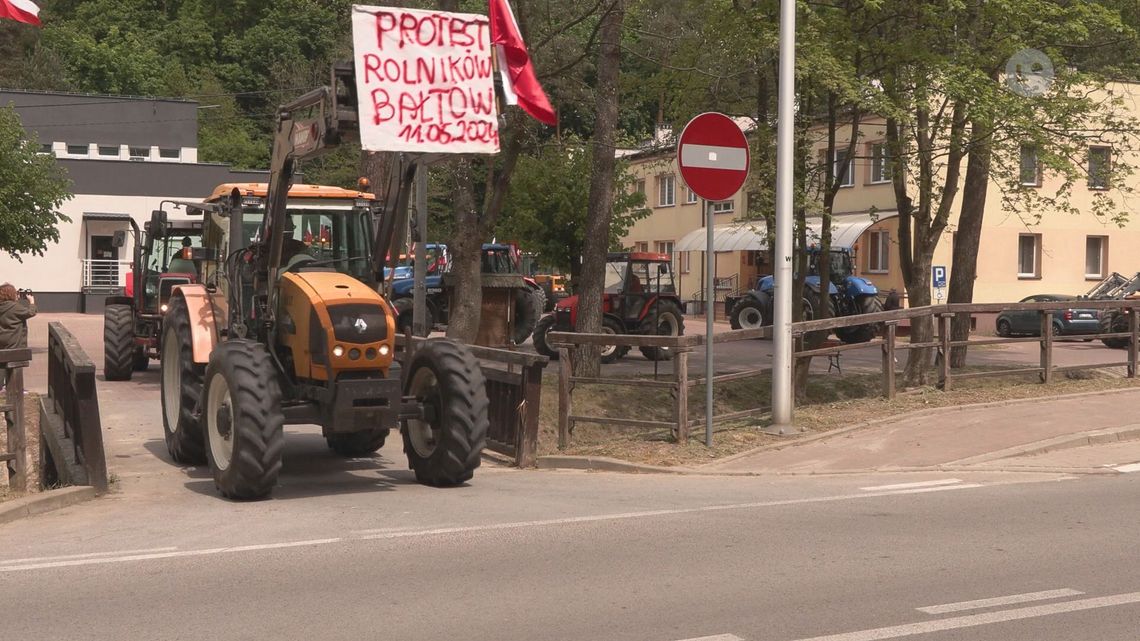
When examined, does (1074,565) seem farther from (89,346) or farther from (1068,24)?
(89,346)

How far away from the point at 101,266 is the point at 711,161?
43.1 m

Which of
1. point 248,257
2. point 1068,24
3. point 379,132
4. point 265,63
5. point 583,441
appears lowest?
point 583,441

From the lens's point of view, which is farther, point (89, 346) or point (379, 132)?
point (89, 346)

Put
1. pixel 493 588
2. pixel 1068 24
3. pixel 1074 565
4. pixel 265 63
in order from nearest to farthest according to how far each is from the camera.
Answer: pixel 493 588 < pixel 1074 565 < pixel 1068 24 < pixel 265 63

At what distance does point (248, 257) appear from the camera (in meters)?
11.3

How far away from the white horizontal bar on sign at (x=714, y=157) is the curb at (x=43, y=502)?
19.5ft

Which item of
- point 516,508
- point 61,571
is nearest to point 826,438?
point 516,508

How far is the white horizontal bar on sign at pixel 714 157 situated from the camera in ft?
40.1

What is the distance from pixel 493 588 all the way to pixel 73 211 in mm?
47363

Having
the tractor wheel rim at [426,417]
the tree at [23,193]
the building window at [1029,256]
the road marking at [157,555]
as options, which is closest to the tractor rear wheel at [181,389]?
the tractor wheel rim at [426,417]

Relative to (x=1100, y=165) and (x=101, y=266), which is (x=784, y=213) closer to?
(x=1100, y=165)

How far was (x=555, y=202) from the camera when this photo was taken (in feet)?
124

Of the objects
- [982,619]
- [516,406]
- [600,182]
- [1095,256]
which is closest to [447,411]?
[516,406]

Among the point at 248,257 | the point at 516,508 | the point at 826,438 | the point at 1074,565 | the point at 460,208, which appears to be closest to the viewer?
the point at 1074,565
